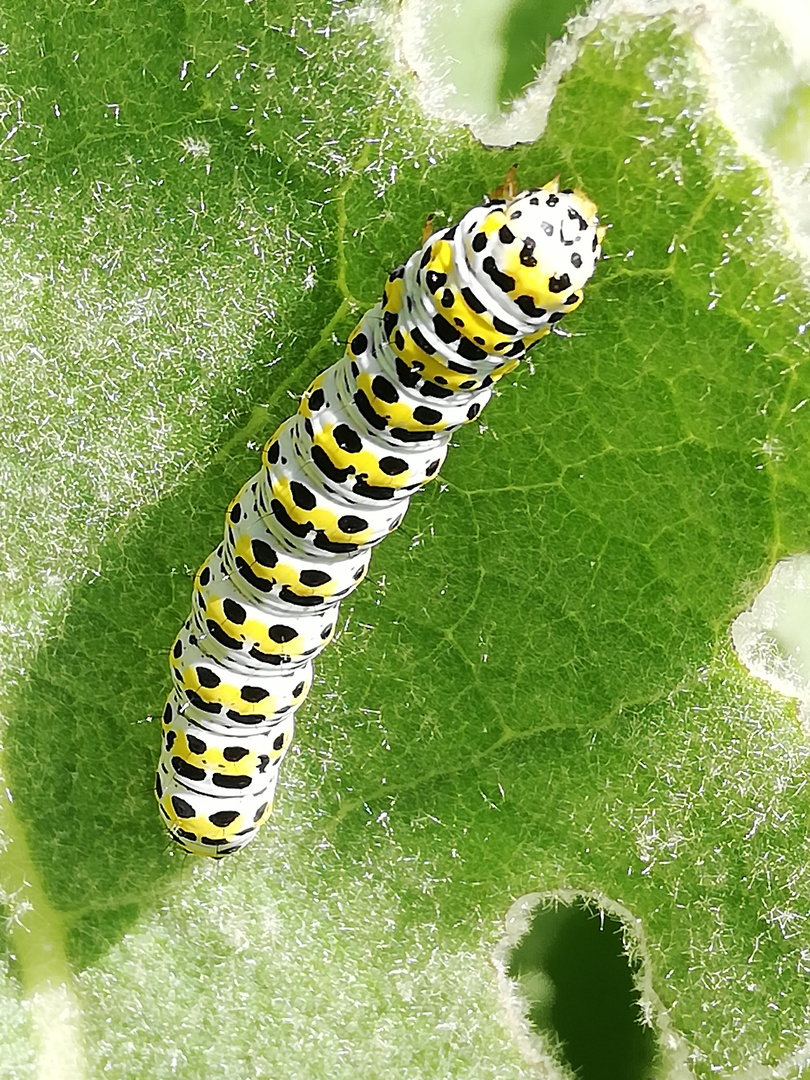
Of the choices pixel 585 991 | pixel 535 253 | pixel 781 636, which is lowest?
pixel 585 991

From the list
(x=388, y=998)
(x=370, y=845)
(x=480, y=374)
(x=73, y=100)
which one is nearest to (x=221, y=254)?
(x=73, y=100)

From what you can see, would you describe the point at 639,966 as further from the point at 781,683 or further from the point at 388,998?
the point at 781,683

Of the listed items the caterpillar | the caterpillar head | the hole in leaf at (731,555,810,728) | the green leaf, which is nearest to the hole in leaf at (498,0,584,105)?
the green leaf

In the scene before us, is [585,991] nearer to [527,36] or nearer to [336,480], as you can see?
[336,480]

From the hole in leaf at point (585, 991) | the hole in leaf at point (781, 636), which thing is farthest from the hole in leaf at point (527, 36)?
the hole in leaf at point (585, 991)

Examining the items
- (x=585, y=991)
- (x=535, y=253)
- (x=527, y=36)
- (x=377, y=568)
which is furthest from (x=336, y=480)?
(x=585, y=991)

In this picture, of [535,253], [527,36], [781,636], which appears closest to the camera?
[535,253]

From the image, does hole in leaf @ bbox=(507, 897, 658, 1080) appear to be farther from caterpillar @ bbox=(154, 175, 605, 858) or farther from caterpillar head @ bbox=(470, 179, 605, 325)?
caterpillar head @ bbox=(470, 179, 605, 325)
